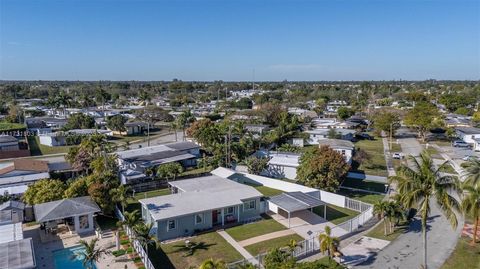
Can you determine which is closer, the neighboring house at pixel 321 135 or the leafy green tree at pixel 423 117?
the neighboring house at pixel 321 135

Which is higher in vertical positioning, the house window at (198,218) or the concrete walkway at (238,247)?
the house window at (198,218)

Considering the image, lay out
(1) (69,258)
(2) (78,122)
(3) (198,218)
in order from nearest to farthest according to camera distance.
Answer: (1) (69,258) < (3) (198,218) < (2) (78,122)

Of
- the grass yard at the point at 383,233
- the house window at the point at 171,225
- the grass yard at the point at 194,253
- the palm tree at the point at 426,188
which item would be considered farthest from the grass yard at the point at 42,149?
the palm tree at the point at 426,188

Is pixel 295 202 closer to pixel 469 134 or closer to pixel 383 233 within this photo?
pixel 383 233

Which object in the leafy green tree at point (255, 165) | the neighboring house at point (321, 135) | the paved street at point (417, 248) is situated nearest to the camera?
the paved street at point (417, 248)

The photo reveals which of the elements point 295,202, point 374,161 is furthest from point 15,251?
point 374,161

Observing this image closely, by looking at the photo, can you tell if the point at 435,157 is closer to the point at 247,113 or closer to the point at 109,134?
the point at 247,113

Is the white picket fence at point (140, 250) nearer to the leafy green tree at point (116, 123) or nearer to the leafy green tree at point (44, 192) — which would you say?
the leafy green tree at point (44, 192)
